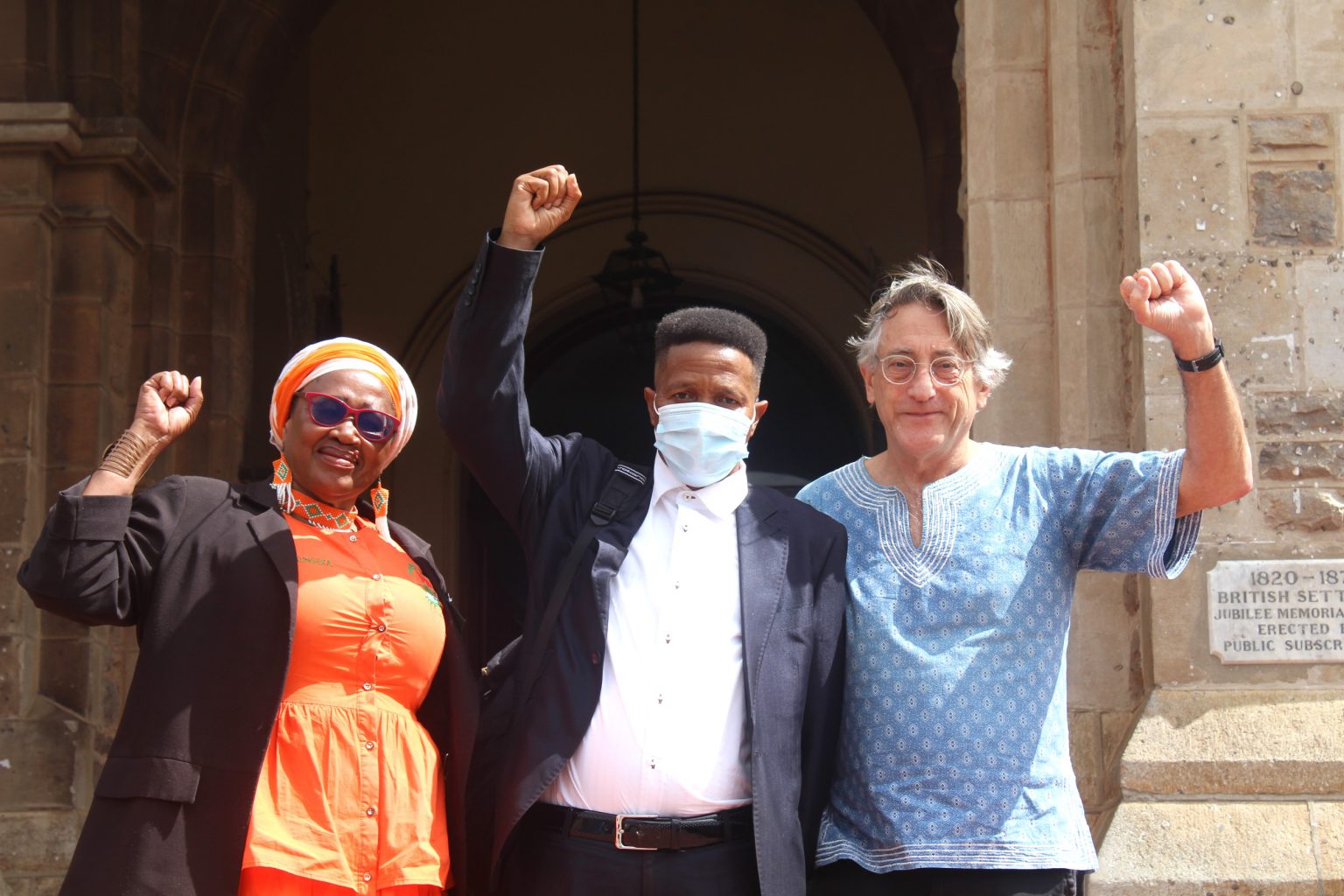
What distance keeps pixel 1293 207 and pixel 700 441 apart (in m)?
2.11

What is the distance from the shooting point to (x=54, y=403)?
687cm

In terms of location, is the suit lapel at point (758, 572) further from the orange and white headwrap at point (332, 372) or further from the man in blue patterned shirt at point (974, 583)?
the orange and white headwrap at point (332, 372)

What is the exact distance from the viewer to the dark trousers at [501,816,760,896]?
9.86 ft

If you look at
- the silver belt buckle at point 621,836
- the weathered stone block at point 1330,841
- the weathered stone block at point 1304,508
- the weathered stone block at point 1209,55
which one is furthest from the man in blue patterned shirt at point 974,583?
the weathered stone block at point 1209,55

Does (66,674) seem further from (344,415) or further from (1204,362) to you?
(1204,362)

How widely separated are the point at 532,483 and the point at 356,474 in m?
0.35

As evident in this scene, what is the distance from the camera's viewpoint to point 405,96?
10.6m

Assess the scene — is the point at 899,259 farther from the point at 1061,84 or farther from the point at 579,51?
the point at 1061,84

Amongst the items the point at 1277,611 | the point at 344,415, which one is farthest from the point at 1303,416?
the point at 344,415

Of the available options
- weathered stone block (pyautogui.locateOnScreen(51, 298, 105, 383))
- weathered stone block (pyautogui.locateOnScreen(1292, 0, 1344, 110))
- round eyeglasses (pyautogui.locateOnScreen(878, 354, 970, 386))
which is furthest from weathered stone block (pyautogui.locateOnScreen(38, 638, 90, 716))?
weathered stone block (pyautogui.locateOnScreen(1292, 0, 1344, 110))

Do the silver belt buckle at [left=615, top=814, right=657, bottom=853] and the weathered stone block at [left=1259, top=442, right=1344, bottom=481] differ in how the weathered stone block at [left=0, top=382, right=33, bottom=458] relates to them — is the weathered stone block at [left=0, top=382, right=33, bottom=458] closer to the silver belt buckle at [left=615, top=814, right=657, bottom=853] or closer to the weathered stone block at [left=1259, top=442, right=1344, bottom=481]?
the silver belt buckle at [left=615, top=814, right=657, bottom=853]

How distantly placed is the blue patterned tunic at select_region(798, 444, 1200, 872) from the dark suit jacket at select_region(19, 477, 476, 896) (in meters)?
0.79

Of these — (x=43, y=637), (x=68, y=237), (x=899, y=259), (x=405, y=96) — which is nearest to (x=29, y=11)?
(x=68, y=237)

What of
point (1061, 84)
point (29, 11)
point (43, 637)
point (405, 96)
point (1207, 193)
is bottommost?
point (43, 637)
